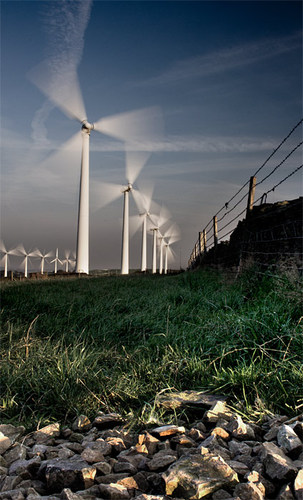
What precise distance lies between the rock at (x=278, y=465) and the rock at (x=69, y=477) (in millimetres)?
801

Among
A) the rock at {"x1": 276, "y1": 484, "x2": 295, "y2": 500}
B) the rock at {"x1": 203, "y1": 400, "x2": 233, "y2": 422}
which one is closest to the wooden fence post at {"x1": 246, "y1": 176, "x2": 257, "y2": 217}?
the rock at {"x1": 203, "y1": 400, "x2": 233, "y2": 422}

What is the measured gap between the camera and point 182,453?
1774 mm

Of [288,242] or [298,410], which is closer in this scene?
[298,410]

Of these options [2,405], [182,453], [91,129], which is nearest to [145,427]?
[182,453]

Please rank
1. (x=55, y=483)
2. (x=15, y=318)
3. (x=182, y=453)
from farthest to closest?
1. (x=15, y=318)
2. (x=182, y=453)
3. (x=55, y=483)

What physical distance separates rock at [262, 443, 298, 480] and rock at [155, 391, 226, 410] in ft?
2.06

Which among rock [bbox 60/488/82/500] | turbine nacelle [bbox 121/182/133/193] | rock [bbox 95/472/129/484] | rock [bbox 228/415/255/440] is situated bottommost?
rock [bbox 95/472/129/484]

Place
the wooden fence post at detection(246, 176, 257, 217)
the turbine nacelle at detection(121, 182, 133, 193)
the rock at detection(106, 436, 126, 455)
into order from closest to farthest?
the rock at detection(106, 436, 126, 455) → the wooden fence post at detection(246, 176, 257, 217) → the turbine nacelle at detection(121, 182, 133, 193)

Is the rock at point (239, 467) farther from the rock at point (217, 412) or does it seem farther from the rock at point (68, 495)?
the rock at point (68, 495)

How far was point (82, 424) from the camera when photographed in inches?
87.2

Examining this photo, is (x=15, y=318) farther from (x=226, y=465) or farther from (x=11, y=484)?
(x=226, y=465)

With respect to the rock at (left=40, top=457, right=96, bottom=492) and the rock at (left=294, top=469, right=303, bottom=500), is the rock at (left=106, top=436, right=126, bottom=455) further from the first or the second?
the rock at (left=294, top=469, right=303, bottom=500)

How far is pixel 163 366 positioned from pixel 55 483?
135cm

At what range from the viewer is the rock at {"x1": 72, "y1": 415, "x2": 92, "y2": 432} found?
220 centimetres
